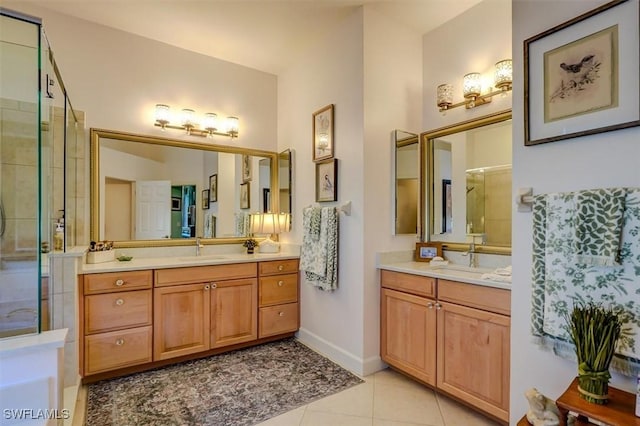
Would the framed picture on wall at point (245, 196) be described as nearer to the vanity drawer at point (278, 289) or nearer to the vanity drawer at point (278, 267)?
the vanity drawer at point (278, 267)

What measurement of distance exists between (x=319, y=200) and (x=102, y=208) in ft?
6.12

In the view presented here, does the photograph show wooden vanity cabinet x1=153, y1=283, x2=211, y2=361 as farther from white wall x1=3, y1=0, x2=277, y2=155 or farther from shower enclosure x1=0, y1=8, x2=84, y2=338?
white wall x1=3, y1=0, x2=277, y2=155

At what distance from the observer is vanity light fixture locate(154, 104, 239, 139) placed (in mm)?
3059

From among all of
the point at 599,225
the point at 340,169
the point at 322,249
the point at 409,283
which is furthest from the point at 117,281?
the point at 599,225

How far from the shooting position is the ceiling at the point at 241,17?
2.51 meters

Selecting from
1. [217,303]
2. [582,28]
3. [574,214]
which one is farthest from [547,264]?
[217,303]

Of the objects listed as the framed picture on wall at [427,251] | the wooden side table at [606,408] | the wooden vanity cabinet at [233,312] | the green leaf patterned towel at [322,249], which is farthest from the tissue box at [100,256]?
the wooden side table at [606,408]

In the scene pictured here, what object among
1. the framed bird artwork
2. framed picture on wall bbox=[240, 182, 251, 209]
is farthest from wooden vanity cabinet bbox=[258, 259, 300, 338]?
the framed bird artwork

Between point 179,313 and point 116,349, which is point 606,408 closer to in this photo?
point 179,313

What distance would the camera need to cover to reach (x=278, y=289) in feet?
10.4

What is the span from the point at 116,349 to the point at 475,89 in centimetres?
324

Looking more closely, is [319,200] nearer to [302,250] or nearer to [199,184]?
[302,250]

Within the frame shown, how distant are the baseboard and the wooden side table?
1.47m

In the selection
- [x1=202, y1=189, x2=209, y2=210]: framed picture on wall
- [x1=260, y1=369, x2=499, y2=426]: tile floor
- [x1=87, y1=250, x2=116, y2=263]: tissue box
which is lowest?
[x1=260, y1=369, x2=499, y2=426]: tile floor
